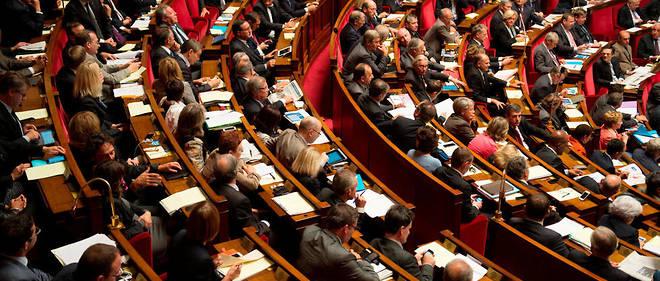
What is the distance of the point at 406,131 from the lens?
4.31m

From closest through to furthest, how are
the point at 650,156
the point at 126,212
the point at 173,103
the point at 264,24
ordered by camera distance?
the point at 126,212 < the point at 173,103 < the point at 650,156 < the point at 264,24

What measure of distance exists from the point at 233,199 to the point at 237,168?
9.6 inches

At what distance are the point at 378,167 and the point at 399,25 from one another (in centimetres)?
240

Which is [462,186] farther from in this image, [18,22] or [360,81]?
[18,22]

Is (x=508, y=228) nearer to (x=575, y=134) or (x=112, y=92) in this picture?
(x=575, y=134)

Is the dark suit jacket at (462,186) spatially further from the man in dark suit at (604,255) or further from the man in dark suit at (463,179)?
the man in dark suit at (604,255)

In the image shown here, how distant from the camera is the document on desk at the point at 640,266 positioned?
3.14 metres

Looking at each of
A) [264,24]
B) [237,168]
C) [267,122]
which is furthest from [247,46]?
[237,168]

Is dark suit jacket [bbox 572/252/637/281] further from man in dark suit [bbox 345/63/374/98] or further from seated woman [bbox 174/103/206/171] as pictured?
man in dark suit [bbox 345/63/374/98]

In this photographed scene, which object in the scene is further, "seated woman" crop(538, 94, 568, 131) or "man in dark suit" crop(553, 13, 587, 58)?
"man in dark suit" crop(553, 13, 587, 58)

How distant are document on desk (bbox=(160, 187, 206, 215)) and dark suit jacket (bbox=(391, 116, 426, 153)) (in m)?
1.59

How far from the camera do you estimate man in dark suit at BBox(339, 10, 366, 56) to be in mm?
5625

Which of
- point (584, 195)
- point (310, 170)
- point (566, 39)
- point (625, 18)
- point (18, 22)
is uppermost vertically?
point (18, 22)

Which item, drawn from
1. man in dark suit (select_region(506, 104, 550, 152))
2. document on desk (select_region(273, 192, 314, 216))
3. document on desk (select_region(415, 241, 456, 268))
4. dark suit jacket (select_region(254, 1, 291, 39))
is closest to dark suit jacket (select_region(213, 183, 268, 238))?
document on desk (select_region(273, 192, 314, 216))
